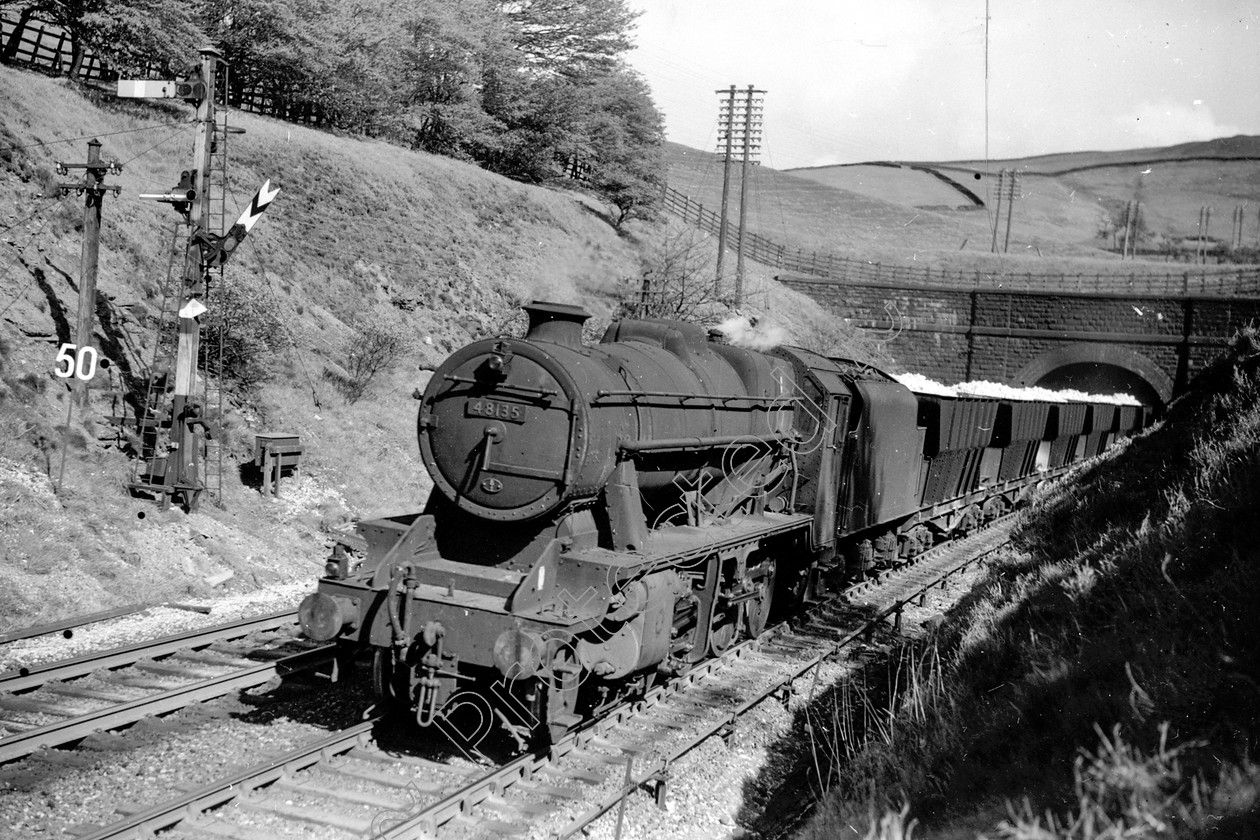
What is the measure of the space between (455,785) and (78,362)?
8.77m

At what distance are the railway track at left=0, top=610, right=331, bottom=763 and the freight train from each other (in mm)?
1488

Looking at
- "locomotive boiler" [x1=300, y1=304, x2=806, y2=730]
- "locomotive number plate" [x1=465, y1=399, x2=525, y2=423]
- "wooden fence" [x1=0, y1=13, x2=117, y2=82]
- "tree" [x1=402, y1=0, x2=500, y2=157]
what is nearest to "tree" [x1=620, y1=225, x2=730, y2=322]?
"locomotive boiler" [x1=300, y1=304, x2=806, y2=730]

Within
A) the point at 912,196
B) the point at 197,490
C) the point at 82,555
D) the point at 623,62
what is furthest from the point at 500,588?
the point at 912,196

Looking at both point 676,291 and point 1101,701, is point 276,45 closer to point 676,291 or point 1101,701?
point 676,291

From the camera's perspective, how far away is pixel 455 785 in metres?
6.37

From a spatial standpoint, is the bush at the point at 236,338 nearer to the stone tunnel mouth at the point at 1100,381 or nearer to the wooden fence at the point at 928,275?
the wooden fence at the point at 928,275

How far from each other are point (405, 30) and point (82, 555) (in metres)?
27.0

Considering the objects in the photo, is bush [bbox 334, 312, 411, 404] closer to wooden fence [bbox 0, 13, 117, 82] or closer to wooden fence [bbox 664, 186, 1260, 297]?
wooden fence [bbox 0, 13, 117, 82]

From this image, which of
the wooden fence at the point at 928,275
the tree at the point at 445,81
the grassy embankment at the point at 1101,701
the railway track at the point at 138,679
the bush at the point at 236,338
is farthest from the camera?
the wooden fence at the point at 928,275

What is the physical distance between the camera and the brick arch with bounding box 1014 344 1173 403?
41.2 meters

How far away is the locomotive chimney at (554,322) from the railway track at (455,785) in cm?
298

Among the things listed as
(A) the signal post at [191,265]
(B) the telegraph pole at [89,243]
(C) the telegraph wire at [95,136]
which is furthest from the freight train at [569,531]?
(C) the telegraph wire at [95,136]

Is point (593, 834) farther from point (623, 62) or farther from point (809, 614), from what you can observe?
point (623, 62)

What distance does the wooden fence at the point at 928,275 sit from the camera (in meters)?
44.5
